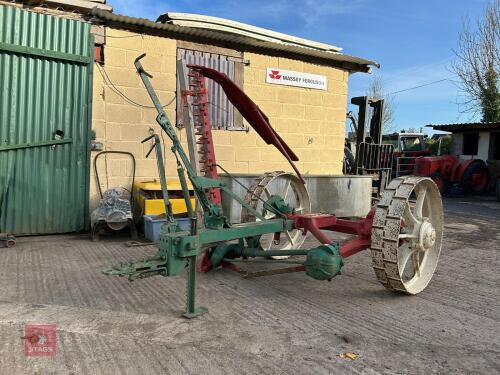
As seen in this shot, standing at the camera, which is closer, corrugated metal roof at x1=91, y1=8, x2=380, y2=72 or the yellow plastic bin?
the yellow plastic bin

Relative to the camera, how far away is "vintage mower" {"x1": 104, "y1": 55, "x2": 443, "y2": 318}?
11.3ft

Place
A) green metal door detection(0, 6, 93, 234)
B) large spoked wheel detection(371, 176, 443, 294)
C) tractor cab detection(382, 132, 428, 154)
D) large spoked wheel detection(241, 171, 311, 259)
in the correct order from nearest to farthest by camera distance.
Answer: large spoked wheel detection(371, 176, 443, 294)
large spoked wheel detection(241, 171, 311, 259)
green metal door detection(0, 6, 93, 234)
tractor cab detection(382, 132, 428, 154)

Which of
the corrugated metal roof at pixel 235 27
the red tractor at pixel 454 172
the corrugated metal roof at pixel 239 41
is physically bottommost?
the red tractor at pixel 454 172

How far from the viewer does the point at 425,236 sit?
4312mm

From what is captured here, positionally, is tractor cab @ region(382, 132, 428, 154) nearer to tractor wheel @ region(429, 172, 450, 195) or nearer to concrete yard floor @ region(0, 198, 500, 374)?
tractor wheel @ region(429, 172, 450, 195)

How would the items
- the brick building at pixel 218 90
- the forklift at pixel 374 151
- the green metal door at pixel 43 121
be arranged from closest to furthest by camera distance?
the green metal door at pixel 43 121
the brick building at pixel 218 90
the forklift at pixel 374 151

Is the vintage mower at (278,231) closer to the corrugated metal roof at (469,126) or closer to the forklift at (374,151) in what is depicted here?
the forklift at (374,151)

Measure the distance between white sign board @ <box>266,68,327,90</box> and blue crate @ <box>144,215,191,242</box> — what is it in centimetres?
355

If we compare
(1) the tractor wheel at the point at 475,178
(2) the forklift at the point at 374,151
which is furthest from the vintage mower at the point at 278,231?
(1) the tractor wheel at the point at 475,178

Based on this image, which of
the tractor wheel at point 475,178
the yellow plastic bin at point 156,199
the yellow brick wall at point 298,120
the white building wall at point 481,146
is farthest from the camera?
the white building wall at point 481,146

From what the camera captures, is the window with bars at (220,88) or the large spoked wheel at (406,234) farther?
the window with bars at (220,88)

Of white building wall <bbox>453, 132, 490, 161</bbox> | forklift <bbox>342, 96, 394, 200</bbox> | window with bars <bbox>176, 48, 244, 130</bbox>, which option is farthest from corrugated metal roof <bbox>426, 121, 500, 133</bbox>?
window with bars <bbox>176, 48, 244, 130</bbox>

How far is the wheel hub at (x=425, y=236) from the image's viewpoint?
4285mm
